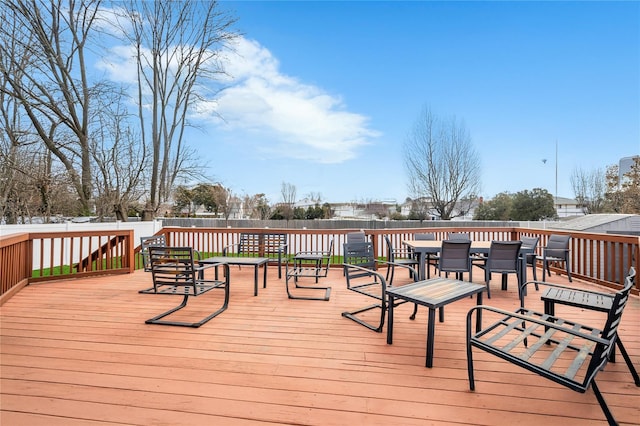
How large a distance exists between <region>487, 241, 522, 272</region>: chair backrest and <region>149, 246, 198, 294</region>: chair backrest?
3.84 m

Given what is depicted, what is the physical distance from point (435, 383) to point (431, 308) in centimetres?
49

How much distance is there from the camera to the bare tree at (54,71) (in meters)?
6.84

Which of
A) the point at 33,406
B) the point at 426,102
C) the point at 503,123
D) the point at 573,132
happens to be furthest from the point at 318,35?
the point at 573,132

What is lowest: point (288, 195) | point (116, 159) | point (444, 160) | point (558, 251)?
point (558, 251)

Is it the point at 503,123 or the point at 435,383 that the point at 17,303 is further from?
the point at 503,123

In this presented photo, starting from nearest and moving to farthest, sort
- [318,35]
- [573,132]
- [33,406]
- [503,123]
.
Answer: [33,406] → [318,35] → [503,123] → [573,132]

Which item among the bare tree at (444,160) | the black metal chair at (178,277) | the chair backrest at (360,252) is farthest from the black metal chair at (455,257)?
the bare tree at (444,160)


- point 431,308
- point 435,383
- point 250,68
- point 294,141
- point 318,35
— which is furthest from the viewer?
point 294,141

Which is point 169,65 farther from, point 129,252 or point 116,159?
point 129,252

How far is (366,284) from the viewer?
3.79 meters

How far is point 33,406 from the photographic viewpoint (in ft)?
5.71

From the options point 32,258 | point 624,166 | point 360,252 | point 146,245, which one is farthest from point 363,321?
point 624,166

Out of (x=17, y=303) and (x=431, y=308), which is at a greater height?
(x=431, y=308)

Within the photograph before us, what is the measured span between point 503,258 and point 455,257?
2.21 ft
